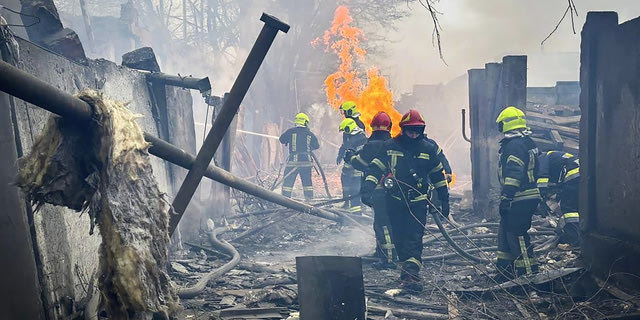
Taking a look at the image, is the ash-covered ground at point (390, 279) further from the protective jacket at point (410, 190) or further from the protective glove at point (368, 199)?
the protective glove at point (368, 199)

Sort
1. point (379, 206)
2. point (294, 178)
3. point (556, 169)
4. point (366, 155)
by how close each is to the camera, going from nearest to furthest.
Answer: point (379, 206)
point (366, 155)
point (556, 169)
point (294, 178)

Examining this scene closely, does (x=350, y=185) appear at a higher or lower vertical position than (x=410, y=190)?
lower

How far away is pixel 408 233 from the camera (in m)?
6.81

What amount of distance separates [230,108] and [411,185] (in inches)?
167

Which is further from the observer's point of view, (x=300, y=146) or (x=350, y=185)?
(x=300, y=146)

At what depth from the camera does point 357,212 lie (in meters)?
10.6

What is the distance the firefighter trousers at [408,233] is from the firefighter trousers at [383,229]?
31cm

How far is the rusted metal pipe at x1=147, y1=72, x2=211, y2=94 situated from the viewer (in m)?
7.01

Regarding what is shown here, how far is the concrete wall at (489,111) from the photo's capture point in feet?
31.3

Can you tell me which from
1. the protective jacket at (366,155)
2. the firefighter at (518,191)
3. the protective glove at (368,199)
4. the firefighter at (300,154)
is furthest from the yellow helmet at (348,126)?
the firefighter at (518,191)

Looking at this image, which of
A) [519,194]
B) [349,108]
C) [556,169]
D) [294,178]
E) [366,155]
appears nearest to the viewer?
[519,194]

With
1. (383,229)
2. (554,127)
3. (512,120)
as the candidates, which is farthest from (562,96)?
(383,229)

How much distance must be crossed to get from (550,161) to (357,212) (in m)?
3.99

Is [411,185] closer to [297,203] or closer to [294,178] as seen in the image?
[297,203]
